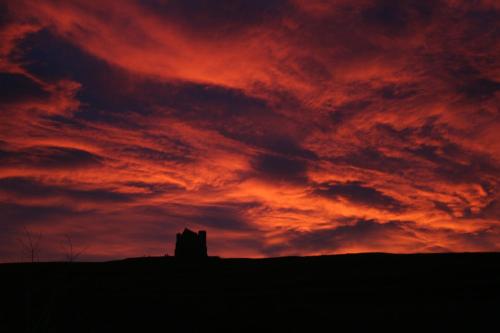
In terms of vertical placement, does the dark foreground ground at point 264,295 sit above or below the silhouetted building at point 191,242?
below

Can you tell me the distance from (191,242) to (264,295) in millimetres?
7594

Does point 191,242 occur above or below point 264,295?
above

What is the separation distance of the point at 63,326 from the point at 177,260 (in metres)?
1.49

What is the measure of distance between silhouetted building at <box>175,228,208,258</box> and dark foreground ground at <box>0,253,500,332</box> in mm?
6755

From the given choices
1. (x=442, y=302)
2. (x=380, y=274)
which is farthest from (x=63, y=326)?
(x=442, y=302)

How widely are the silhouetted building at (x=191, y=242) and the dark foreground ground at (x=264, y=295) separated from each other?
675cm

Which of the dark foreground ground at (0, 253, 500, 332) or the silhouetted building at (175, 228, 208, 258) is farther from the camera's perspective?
the silhouetted building at (175, 228, 208, 258)

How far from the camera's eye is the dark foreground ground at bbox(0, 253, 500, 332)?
10.0 ft

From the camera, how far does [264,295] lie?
3357mm

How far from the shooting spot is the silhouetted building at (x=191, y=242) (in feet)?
34.8

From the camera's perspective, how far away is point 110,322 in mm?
3170

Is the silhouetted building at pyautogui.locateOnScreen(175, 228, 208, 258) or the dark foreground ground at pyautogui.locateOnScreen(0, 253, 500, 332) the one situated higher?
the silhouetted building at pyautogui.locateOnScreen(175, 228, 208, 258)

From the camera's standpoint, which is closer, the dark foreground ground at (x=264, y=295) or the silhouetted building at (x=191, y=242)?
the dark foreground ground at (x=264, y=295)

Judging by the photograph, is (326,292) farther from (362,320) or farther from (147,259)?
(147,259)
